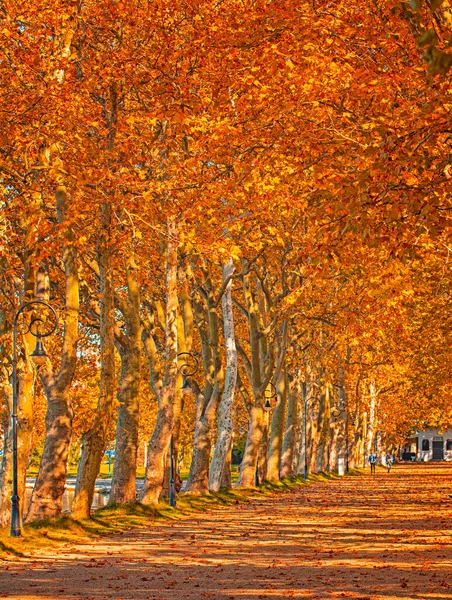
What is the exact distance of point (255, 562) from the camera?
18891mm

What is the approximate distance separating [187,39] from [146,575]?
44.9 feet

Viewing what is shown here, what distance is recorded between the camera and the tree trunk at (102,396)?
25516 millimetres

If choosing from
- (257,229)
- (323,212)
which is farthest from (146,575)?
(257,229)

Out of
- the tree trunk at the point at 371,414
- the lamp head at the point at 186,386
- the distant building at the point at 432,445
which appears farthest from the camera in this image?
the distant building at the point at 432,445

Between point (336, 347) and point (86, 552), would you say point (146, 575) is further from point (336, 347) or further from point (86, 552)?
point (336, 347)

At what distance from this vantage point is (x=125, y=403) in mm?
29734

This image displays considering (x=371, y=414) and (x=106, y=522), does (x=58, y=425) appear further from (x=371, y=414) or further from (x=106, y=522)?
(x=371, y=414)

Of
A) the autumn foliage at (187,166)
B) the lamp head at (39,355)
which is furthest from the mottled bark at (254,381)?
the lamp head at (39,355)

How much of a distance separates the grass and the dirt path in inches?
24.4

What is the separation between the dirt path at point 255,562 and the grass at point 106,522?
62 centimetres

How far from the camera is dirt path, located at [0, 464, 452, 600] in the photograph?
14.8m

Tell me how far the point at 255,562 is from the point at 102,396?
781cm

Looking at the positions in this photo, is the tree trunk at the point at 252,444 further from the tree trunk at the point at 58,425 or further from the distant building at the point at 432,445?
the distant building at the point at 432,445

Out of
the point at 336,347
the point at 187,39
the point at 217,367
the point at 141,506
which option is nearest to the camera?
the point at 187,39
